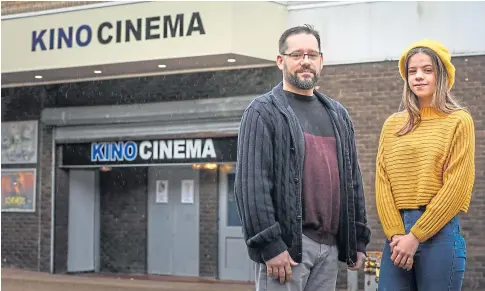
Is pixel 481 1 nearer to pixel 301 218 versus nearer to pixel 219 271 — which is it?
pixel 219 271

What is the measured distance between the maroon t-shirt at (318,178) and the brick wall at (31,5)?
11425 millimetres

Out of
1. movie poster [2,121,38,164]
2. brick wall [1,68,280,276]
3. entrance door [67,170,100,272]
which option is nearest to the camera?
brick wall [1,68,280,276]

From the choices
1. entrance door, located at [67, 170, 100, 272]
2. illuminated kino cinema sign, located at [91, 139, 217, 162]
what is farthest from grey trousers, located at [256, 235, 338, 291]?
entrance door, located at [67, 170, 100, 272]

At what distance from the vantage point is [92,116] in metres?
16.7

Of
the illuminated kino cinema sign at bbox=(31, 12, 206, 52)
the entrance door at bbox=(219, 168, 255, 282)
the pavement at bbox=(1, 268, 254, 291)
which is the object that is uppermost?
the illuminated kino cinema sign at bbox=(31, 12, 206, 52)

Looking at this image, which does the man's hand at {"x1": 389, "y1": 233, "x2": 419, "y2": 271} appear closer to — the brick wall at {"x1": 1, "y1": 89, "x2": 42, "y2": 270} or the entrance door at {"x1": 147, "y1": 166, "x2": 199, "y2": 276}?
the entrance door at {"x1": 147, "y1": 166, "x2": 199, "y2": 276}

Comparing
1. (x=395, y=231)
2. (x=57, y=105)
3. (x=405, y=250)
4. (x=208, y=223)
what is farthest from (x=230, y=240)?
(x=405, y=250)

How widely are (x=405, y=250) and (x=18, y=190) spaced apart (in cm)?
1439

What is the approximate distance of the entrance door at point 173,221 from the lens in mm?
16516

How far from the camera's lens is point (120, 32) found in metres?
14.8

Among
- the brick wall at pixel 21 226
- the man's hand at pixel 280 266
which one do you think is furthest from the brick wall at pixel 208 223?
the man's hand at pixel 280 266

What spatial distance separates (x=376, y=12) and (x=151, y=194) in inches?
227

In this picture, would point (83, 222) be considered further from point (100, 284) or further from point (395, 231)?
point (395, 231)

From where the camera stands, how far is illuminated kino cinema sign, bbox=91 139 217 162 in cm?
1552
